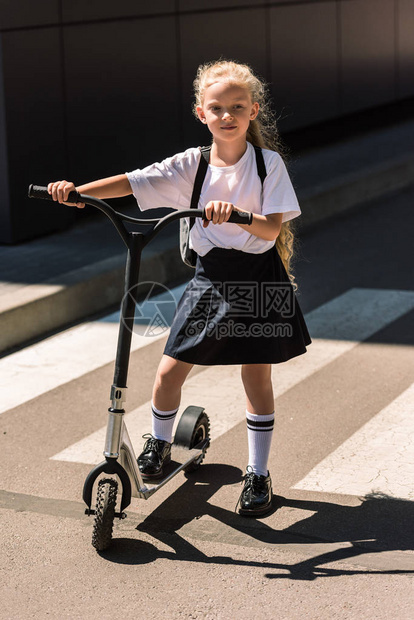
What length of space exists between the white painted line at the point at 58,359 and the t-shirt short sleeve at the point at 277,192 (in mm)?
2374

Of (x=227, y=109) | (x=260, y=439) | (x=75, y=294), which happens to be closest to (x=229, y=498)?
(x=260, y=439)

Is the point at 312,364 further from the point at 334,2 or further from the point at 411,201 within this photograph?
the point at 334,2

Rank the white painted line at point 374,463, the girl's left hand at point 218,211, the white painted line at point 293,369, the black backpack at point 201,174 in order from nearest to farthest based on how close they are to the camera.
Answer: the girl's left hand at point 218,211 < the black backpack at point 201,174 < the white painted line at point 374,463 < the white painted line at point 293,369

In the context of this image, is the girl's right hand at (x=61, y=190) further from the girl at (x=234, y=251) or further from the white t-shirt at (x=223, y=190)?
the white t-shirt at (x=223, y=190)

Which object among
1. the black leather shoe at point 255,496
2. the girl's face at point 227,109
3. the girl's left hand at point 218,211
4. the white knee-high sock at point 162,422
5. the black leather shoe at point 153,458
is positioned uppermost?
the girl's face at point 227,109

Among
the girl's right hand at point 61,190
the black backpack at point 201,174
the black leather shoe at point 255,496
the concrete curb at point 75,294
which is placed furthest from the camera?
the concrete curb at point 75,294

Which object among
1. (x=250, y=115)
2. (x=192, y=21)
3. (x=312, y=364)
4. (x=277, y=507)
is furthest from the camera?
(x=192, y=21)

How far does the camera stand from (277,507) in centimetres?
453

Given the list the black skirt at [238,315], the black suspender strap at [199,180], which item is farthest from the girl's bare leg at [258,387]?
the black suspender strap at [199,180]

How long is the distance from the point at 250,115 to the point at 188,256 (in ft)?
2.23

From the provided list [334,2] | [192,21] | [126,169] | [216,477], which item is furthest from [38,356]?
[334,2]

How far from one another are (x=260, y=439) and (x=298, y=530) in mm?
437

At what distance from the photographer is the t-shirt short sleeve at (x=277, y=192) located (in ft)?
13.6

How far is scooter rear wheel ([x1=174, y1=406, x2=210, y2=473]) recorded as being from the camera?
4.85 metres
